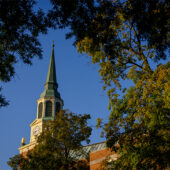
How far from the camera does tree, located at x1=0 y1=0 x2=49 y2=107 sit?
30.6 ft

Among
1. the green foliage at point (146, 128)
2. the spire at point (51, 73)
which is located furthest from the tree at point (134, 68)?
the spire at point (51, 73)

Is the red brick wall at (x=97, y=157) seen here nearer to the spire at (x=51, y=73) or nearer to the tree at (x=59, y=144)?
the tree at (x=59, y=144)

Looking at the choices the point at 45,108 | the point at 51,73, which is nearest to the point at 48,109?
the point at 45,108

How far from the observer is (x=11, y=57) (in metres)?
10.4

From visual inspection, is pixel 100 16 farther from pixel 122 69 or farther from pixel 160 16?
pixel 122 69

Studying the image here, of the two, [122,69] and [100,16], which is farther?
[122,69]

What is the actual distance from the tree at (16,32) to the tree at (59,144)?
13538mm

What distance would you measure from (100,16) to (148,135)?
595 centimetres

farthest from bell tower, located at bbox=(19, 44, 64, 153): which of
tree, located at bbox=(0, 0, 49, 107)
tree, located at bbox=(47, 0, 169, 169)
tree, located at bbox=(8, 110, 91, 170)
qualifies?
tree, located at bbox=(0, 0, 49, 107)

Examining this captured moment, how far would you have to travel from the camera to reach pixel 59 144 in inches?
932

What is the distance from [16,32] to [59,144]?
1530 centimetres

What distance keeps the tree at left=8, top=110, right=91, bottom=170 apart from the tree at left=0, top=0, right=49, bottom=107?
13538mm

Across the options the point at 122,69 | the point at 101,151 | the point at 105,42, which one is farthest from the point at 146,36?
the point at 101,151

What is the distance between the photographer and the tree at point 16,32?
9.34 m
